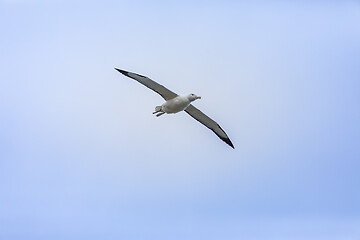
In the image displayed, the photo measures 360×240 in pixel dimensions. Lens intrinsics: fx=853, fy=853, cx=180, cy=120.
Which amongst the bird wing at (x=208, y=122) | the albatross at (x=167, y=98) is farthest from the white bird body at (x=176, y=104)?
the bird wing at (x=208, y=122)

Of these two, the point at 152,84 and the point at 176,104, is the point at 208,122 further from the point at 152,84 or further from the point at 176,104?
the point at 152,84

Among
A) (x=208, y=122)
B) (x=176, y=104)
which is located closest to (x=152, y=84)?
(x=176, y=104)

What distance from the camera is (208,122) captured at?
143 feet

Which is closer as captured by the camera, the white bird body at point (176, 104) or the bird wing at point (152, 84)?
the white bird body at point (176, 104)

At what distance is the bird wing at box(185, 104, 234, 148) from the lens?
4300 cm

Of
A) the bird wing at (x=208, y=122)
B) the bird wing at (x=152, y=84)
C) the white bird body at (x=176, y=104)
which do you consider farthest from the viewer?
the bird wing at (x=208, y=122)

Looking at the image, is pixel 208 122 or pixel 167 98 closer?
pixel 167 98

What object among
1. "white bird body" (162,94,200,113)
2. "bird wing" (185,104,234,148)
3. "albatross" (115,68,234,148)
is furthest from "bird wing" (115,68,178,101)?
"bird wing" (185,104,234,148)

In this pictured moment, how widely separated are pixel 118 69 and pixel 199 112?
4.82 metres

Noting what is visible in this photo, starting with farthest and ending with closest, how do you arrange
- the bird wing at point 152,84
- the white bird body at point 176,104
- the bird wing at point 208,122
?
1. the bird wing at point 208,122
2. the bird wing at point 152,84
3. the white bird body at point 176,104

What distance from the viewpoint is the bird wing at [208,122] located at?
1693 inches

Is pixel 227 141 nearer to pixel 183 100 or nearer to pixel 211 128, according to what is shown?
pixel 211 128

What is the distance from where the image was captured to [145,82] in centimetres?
4103

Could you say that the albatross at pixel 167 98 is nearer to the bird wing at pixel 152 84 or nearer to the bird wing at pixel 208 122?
the bird wing at pixel 152 84
